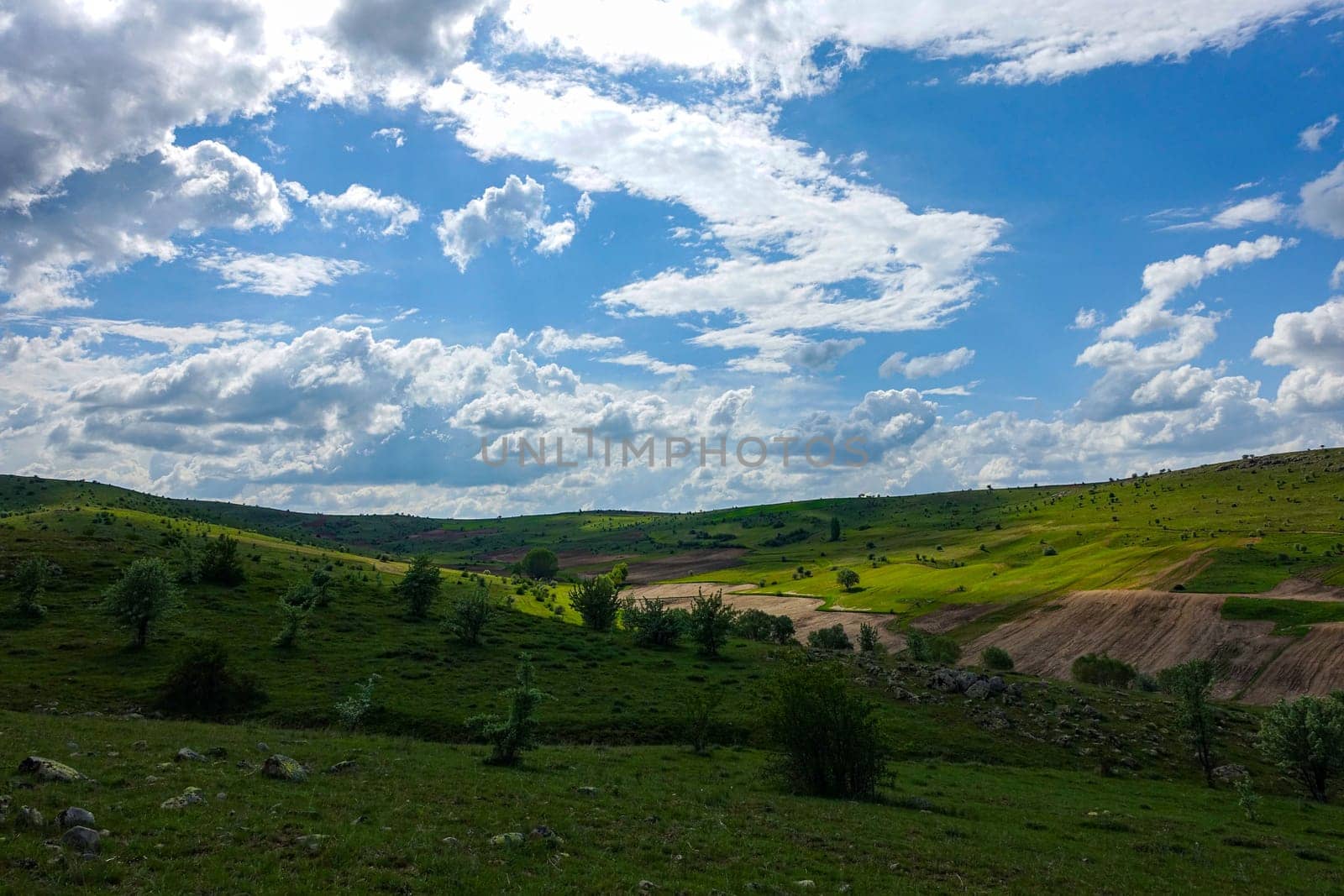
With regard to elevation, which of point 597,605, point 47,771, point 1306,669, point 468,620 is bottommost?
point 1306,669

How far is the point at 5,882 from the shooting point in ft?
39.4

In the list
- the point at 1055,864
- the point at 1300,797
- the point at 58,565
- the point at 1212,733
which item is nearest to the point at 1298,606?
the point at 1212,733

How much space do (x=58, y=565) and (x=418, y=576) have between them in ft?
102

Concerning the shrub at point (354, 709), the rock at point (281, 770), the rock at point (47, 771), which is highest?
the rock at point (47, 771)

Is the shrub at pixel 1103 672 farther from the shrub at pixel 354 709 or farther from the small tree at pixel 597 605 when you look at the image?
the shrub at pixel 354 709

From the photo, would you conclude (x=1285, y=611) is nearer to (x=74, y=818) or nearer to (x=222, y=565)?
(x=74, y=818)

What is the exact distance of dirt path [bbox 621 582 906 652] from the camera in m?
128

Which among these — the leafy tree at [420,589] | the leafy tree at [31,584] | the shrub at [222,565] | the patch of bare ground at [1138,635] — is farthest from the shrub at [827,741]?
the patch of bare ground at [1138,635]

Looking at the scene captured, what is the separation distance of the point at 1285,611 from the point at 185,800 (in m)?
130

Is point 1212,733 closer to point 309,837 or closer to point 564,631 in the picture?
point 564,631

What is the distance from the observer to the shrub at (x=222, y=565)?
70250mm

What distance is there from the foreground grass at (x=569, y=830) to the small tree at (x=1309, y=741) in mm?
9798

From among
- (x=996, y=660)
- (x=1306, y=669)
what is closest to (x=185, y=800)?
(x=996, y=660)

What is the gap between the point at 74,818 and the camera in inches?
602
